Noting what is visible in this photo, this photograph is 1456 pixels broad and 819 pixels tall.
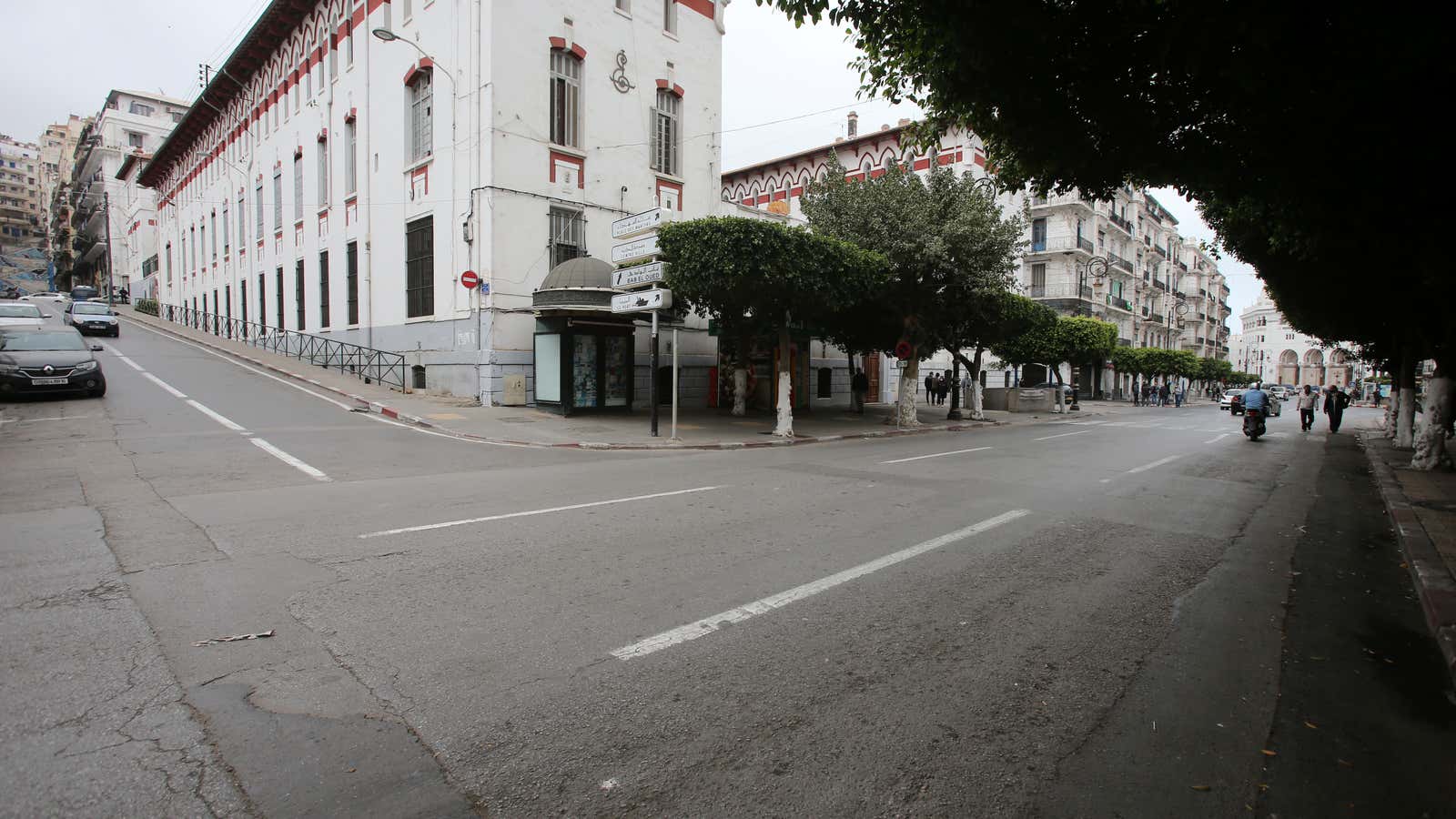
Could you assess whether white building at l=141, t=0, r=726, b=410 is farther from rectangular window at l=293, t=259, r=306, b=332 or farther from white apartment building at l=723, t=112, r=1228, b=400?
white apartment building at l=723, t=112, r=1228, b=400

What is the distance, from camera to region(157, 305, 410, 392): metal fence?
78.1 ft

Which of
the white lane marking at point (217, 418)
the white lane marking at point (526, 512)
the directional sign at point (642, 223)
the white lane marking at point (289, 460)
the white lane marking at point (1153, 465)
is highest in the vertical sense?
the directional sign at point (642, 223)

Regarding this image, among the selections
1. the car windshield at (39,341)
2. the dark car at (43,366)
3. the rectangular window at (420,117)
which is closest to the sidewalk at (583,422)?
the dark car at (43,366)

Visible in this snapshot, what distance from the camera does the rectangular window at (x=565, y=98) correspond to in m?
20.9

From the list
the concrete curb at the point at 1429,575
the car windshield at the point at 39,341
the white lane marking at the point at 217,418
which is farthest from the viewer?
the car windshield at the point at 39,341

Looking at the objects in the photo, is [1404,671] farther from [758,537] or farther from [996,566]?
[758,537]

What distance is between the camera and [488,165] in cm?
1939

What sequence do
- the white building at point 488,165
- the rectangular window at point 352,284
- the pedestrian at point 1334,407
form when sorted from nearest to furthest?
the white building at point 488,165 < the pedestrian at point 1334,407 < the rectangular window at point 352,284

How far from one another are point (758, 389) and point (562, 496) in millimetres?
18561

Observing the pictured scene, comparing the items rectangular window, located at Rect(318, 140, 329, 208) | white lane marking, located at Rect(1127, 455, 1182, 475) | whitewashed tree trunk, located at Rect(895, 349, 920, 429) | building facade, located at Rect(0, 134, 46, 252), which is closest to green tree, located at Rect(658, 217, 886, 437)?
whitewashed tree trunk, located at Rect(895, 349, 920, 429)

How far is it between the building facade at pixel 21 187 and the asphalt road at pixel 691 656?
16286cm

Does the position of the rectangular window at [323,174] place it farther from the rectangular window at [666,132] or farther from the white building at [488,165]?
the rectangular window at [666,132]

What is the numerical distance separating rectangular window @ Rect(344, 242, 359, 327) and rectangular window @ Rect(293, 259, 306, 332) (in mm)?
5571

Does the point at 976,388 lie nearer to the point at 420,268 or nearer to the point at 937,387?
the point at 937,387
